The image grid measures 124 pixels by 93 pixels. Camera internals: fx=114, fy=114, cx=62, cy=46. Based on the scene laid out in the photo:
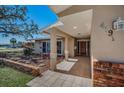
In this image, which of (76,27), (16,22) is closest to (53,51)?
(16,22)

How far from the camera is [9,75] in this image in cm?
274

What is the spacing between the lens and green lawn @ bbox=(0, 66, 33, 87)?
105 inches

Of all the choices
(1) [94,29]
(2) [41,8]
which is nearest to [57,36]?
(2) [41,8]

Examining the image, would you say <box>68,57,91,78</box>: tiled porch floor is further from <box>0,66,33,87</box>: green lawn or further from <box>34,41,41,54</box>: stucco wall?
<box>0,66,33,87</box>: green lawn

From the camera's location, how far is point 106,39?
244cm

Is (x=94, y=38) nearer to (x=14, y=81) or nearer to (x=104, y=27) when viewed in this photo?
(x=104, y=27)

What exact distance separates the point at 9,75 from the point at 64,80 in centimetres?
137

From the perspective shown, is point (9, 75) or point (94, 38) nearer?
point (94, 38)

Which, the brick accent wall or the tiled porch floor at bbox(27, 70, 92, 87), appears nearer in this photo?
the brick accent wall

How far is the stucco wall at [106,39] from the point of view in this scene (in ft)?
7.68

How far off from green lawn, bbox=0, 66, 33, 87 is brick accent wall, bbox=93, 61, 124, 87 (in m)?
1.67

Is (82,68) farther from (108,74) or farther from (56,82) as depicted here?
(108,74)

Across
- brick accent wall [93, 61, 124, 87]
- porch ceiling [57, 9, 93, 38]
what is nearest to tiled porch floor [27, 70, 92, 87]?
brick accent wall [93, 61, 124, 87]

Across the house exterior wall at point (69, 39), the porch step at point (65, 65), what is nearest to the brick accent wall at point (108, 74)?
the house exterior wall at point (69, 39)
